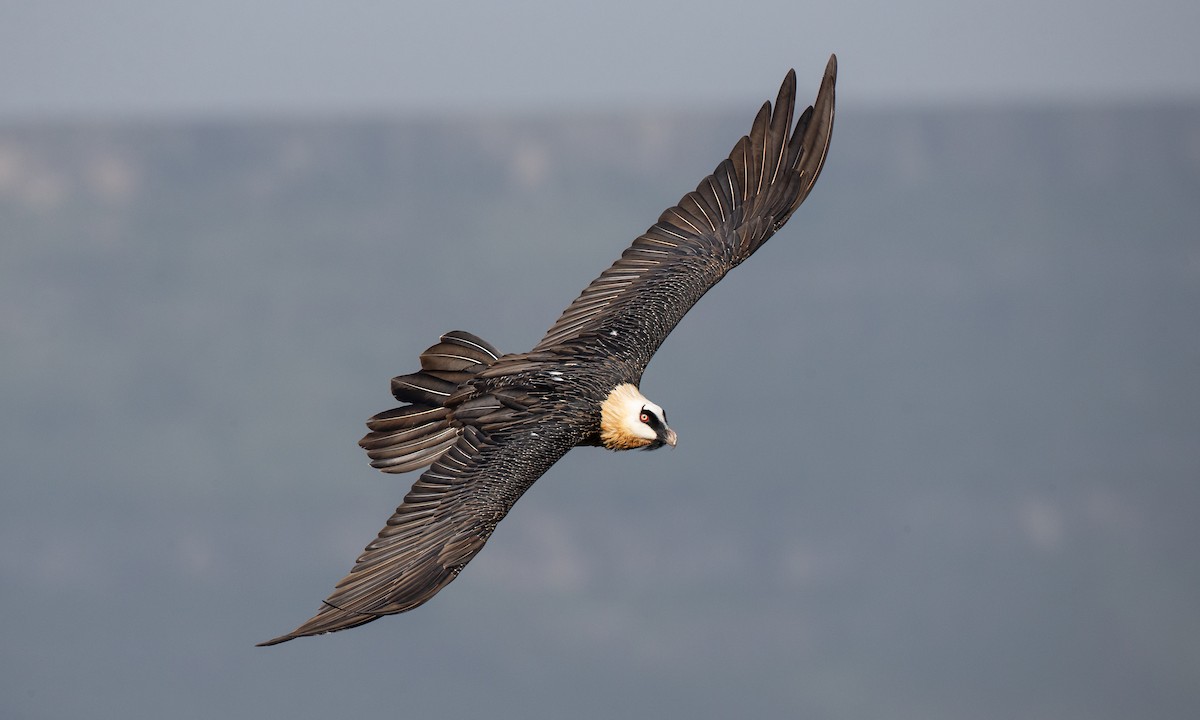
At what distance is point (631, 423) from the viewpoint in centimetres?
1770

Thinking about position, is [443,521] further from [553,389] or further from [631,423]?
[631,423]

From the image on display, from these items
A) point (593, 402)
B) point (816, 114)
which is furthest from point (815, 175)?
point (593, 402)

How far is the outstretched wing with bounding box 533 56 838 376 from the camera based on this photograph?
1947 cm

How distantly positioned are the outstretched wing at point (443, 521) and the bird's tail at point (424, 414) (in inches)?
40.9

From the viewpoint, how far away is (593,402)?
17922 mm

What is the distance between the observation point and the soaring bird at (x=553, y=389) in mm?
15938

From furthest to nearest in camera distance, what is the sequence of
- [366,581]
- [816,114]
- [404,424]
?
[816,114], [404,424], [366,581]

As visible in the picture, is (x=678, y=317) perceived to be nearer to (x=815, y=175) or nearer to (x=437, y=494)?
(x=815, y=175)

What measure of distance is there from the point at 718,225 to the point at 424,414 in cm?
421

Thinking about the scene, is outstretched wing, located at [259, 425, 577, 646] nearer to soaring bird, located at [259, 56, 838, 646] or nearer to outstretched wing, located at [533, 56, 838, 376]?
soaring bird, located at [259, 56, 838, 646]

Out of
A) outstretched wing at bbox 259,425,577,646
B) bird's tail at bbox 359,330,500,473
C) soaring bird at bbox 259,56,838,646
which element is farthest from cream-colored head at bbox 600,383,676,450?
bird's tail at bbox 359,330,500,473

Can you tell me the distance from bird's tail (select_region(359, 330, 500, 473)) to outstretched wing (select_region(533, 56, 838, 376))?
93 centimetres

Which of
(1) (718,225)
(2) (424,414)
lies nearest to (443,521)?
(2) (424,414)

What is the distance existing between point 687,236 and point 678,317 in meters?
1.36
